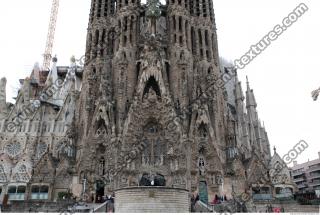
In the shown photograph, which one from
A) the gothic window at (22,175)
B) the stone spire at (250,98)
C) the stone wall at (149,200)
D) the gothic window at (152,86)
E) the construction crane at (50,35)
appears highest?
the construction crane at (50,35)

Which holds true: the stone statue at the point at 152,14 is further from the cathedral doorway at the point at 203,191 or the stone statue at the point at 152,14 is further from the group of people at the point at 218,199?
the group of people at the point at 218,199

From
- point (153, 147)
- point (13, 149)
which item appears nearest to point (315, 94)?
point (153, 147)

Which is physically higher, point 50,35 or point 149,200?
point 50,35

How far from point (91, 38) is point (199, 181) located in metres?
24.1

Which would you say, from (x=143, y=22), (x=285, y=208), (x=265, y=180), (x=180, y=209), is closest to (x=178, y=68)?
(x=143, y=22)

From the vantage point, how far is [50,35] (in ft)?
297

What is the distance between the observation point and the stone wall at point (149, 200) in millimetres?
18484

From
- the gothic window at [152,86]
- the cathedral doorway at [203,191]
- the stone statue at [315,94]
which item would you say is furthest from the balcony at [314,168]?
the gothic window at [152,86]

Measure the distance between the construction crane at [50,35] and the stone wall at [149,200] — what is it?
246 ft

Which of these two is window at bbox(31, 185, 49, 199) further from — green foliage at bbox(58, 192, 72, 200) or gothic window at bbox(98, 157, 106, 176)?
gothic window at bbox(98, 157, 106, 176)

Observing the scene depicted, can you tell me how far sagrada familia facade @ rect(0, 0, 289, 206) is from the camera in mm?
34469

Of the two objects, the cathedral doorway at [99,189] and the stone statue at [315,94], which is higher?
the stone statue at [315,94]

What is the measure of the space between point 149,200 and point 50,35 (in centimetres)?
8240

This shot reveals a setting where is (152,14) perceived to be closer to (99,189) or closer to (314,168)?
(99,189)
